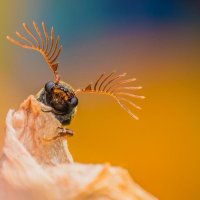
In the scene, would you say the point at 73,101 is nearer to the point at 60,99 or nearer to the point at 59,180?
the point at 60,99

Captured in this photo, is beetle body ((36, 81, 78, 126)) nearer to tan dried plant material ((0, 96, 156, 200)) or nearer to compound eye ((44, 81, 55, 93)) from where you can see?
compound eye ((44, 81, 55, 93))

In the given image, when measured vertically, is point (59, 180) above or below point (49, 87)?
below

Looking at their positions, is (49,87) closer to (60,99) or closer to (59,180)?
(60,99)

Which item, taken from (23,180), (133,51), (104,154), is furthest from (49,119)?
(133,51)

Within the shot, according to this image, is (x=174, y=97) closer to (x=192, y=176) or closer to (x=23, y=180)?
(x=192, y=176)

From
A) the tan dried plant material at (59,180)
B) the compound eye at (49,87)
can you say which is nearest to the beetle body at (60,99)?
the compound eye at (49,87)

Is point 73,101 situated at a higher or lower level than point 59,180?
higher

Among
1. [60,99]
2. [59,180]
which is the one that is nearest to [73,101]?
[60,99]

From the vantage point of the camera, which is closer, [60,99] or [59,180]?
[59,180]

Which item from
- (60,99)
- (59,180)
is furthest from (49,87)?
(59,180)

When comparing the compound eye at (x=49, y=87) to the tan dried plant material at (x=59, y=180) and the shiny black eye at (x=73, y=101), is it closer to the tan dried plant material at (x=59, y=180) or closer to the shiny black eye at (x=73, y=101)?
the shiny black eye at (x=73, y=101)

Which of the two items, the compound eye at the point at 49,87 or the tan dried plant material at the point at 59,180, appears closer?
the tan dried plant material at the point at 59,180
